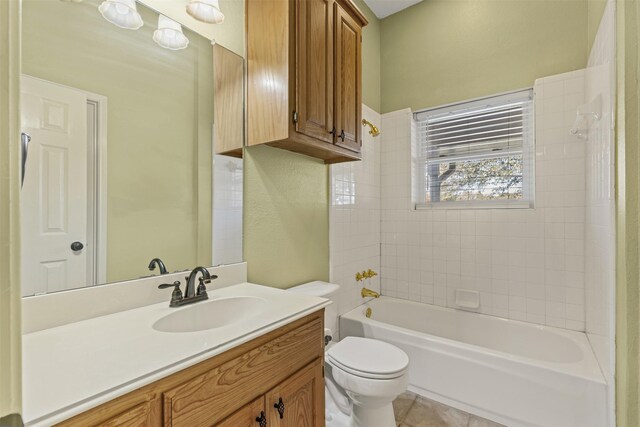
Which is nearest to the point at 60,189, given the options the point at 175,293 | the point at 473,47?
the point at 175,293

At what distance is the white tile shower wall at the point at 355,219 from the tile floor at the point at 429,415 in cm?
73

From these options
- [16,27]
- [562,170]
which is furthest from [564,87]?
[16,27]

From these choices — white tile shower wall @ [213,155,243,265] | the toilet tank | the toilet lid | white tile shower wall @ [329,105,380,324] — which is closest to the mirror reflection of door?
white tile shower wall @ [213,155,243,265]

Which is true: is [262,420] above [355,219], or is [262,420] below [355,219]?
below

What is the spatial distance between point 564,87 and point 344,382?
2.36 metres

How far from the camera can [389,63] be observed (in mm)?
2830

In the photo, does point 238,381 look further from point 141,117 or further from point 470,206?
point 470,206

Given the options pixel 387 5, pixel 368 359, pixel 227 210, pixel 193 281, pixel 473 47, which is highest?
pixel 387 5

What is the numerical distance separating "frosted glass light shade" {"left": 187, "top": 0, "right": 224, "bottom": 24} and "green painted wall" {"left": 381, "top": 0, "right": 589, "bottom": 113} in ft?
5.95

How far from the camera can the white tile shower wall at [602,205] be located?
53.2 inches

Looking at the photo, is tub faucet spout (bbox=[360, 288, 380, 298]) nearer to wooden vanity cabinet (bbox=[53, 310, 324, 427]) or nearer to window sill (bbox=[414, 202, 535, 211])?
window sill (bbox=[414, 202, 535, 211])

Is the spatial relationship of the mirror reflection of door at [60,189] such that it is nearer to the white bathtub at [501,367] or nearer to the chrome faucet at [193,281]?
the chrome faucet at [193,281]

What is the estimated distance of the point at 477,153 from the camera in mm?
2455

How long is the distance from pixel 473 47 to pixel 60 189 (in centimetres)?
281
